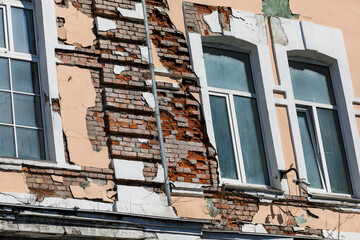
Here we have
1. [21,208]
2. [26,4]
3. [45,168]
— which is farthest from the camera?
[26,4]

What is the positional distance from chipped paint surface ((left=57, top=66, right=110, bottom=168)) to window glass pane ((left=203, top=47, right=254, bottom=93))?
1981 millimetres

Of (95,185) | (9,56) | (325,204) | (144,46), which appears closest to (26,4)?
(9,56)

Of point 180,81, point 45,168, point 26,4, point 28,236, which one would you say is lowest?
point 28,236

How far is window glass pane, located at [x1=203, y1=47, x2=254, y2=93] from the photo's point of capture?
12539mm

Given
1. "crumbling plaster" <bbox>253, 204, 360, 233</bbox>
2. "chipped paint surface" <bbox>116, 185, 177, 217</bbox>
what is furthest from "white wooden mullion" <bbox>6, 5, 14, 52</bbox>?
"crumbling plaster" <bbox>253, 204, 360, 233</bbox>

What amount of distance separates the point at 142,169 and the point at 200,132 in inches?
45.1

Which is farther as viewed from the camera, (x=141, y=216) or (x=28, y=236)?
(x=141, y=216)

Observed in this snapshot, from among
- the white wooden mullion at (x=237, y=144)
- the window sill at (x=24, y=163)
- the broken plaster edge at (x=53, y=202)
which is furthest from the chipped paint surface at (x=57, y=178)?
the white wooden mullion at (x=237, y=144)

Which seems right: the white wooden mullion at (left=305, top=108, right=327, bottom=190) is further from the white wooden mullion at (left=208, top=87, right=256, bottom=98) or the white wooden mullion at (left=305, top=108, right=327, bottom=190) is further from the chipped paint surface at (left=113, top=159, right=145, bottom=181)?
the chipped paint surface at (left=113, top=159, right=145, bottom=181)

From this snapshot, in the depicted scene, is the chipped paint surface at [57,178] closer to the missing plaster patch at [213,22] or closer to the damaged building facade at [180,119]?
the damaged building facade at [180,119]

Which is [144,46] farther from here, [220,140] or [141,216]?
[141,216]

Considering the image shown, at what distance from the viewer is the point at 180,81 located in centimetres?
1195

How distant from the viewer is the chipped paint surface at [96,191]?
1048 cm

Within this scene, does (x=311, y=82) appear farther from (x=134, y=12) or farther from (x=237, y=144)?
(x=134, y=12)
